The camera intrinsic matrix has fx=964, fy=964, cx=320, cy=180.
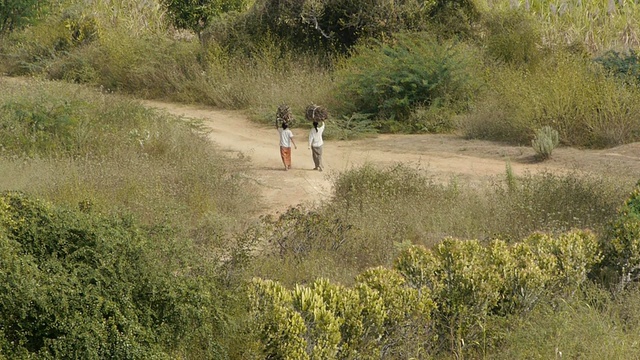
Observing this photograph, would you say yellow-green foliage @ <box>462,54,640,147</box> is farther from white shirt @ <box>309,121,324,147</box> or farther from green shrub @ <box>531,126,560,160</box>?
white shirt @ <box>309,121,324,147</box>

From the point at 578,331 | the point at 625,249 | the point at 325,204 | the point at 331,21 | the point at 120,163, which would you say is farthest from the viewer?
the point at 331,21

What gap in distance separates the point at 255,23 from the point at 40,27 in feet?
25.1

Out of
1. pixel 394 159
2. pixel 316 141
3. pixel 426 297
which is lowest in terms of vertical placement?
pixel 394 159

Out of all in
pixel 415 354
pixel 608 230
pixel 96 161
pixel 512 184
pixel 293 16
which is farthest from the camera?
pixel 293 16

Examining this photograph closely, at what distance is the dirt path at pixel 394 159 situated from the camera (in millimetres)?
12672

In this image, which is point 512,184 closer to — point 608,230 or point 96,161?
point 608,230

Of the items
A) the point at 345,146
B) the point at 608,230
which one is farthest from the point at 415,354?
the point at 345,146

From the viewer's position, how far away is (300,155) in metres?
15.0

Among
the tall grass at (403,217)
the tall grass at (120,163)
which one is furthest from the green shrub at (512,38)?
the tall grass at (403,217)

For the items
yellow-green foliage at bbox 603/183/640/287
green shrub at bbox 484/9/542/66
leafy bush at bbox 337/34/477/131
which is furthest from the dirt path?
yellow-green foliage at bbox 603/183/640/287

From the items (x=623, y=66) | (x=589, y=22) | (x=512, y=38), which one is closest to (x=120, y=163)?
(x=623, y=66)

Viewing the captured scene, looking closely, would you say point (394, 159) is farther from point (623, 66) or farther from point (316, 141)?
point (623, 66)

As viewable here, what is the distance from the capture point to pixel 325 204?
11094mm

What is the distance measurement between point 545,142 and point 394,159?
2.26 meters
